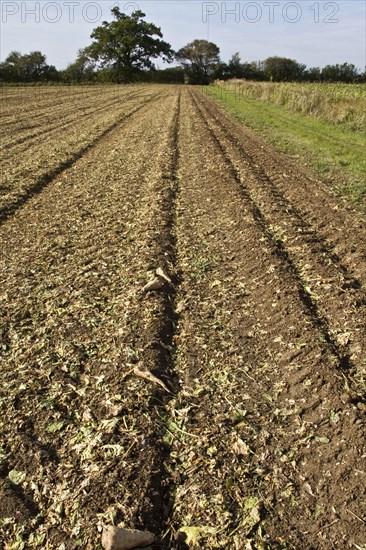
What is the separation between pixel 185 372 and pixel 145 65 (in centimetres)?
7889

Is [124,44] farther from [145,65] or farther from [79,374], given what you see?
[79,374]

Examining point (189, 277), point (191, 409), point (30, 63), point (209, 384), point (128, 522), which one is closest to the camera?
point (128, 522)

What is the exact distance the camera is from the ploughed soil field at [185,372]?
2877 millimetres

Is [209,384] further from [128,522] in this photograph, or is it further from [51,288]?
[51,288]

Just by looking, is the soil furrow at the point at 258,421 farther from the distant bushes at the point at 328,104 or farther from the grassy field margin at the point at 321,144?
the distant bushes at the point at 328,104

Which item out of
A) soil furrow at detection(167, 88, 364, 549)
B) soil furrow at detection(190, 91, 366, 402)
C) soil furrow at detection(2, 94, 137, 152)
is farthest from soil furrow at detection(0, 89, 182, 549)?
soil furrow at detection(2, 94, 137, 152)

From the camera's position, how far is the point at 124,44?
71.8m

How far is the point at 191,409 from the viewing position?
3.68 meters

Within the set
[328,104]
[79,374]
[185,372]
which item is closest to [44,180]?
[79,374]

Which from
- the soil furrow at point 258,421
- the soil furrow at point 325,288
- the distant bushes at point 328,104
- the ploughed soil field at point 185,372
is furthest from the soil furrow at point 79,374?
the distant bushes at point 328,104

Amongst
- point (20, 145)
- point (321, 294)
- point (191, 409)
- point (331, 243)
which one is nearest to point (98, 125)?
point (20, 145)

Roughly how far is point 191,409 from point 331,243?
393 cm

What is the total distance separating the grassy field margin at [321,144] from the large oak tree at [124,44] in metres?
56.9

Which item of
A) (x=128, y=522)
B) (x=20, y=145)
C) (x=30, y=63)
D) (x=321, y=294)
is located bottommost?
(x=128, y=522)
